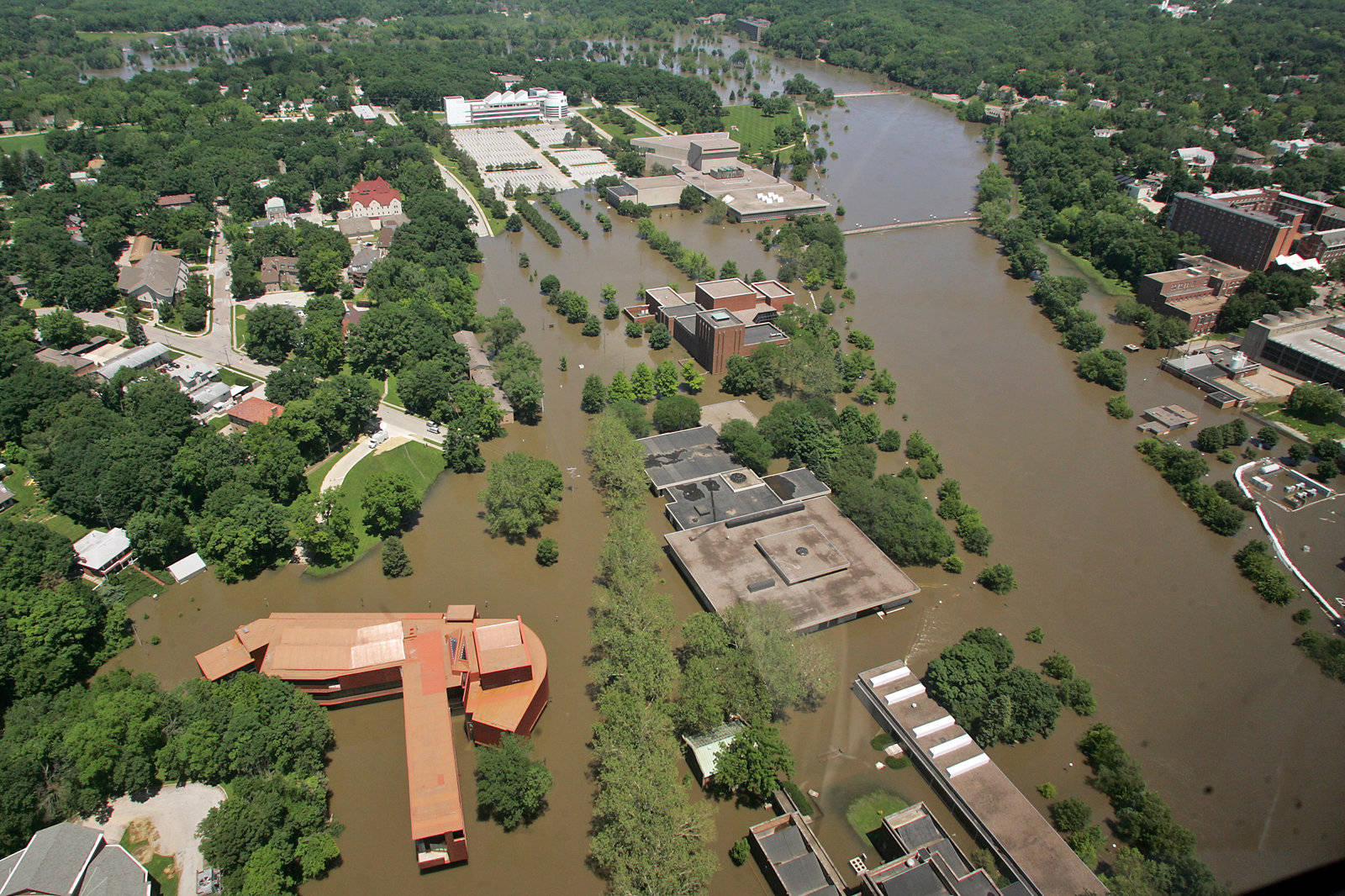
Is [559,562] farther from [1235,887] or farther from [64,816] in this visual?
[1235,887]

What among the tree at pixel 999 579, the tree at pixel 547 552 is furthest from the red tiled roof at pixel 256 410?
the tree at pixel 999 579

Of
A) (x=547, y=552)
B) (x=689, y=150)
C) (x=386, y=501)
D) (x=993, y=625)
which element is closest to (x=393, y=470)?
(x=386, y=501)

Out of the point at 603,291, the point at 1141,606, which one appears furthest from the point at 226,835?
the point at 603,291

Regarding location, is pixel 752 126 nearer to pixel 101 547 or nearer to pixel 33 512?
pixel 33 512

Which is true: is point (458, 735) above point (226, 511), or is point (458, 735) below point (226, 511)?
below

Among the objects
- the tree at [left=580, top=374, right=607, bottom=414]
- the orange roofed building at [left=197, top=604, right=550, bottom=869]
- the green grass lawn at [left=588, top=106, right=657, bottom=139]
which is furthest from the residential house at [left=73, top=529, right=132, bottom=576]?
the green grass lawn at [left=588, top=106, right=657, bottom=139]
